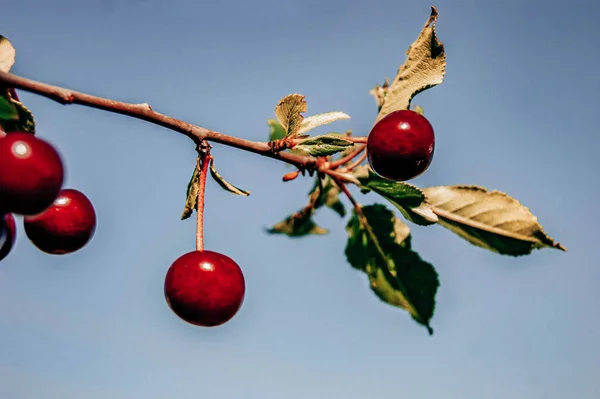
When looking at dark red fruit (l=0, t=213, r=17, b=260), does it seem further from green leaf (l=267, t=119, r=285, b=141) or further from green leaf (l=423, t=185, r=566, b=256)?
green leaf (l=267, t=119, r=285, b=141)

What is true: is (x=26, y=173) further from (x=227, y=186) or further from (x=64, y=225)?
(x=227, y=186)

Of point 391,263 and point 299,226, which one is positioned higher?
point 299,226

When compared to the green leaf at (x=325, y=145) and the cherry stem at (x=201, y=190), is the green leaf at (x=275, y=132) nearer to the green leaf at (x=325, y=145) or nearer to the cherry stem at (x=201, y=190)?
the green leaf at (x=325, y=145)

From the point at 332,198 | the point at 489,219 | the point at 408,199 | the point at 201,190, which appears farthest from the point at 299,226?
the point at 201,190

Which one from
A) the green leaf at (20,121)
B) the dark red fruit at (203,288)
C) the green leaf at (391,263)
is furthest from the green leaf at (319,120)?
the green leaf at (20,121)

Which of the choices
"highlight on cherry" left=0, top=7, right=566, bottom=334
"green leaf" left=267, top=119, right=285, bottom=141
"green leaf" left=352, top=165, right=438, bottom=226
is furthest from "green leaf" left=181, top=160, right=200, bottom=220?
"green leaf" left=267, top=119, right=285, bottom=141
